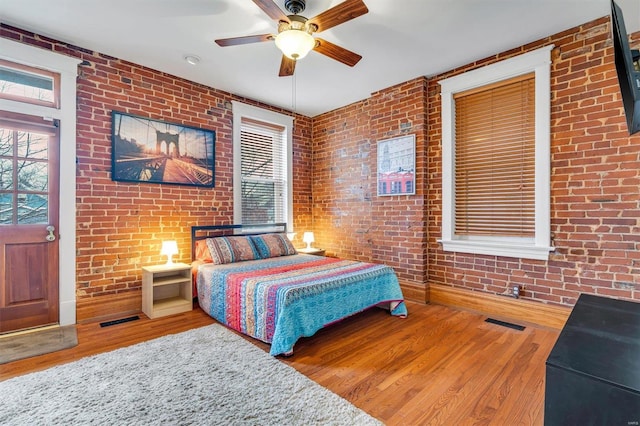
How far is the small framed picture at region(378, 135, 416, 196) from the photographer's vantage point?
12.5 ft

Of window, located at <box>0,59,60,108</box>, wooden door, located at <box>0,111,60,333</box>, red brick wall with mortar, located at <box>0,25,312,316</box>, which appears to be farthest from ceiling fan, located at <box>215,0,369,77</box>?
wooden door, located at <box>0,111,60,333</box>

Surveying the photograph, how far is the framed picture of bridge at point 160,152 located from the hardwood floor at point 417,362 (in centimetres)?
161

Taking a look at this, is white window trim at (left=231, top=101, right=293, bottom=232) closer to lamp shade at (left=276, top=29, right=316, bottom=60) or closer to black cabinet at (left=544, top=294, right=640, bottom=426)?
lamp shade at (left=276, top=29, right=316, bottom=60)

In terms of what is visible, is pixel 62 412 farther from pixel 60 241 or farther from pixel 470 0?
pixel 470 0

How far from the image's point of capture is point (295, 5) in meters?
2.31

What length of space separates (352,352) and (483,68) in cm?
320

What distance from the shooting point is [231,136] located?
4.25 metres

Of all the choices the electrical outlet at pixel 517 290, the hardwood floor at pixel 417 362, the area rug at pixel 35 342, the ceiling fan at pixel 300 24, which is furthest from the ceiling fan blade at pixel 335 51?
the area rug at pixel 35 342

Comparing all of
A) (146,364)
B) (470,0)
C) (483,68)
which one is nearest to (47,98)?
(146,364)

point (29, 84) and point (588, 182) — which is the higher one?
point (29, 84)

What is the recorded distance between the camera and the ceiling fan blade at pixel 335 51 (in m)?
2.35

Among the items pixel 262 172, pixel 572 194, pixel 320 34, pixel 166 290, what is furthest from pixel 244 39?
pixel 572 194

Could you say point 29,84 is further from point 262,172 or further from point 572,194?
point 572,194

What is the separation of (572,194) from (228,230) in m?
3.89
